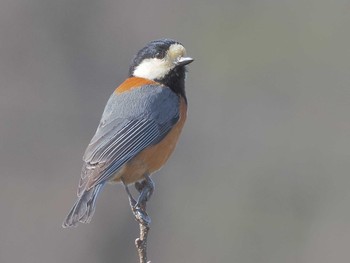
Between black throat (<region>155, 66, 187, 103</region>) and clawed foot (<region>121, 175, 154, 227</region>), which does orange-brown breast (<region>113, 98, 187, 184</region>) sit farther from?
black throat (<region>155, 66, 187, 103</region>)

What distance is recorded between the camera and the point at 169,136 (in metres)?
7.29

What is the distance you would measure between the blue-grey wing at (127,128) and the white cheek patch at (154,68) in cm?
9

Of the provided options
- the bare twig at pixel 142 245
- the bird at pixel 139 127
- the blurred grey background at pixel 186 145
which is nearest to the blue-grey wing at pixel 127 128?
the bird at pixel 139 127

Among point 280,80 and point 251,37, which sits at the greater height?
point 251,37

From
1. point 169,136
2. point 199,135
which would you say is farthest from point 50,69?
point 169,136

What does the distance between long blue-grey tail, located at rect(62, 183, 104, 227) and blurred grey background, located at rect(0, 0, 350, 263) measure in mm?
6338

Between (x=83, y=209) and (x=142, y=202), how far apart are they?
1.21ft

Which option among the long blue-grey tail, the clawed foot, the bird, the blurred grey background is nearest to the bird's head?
the bird

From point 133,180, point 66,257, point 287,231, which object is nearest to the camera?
point 133,180

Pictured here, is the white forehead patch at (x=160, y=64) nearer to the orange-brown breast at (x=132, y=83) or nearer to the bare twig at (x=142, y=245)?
the orange-brown breast at (x=132, y=83)

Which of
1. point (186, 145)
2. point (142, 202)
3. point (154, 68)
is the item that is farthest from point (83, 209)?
point (186, 145)

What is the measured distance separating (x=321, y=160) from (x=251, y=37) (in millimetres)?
3289

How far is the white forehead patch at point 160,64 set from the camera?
7512mm

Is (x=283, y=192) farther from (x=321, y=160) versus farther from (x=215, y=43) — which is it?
(x=215, y=43)
